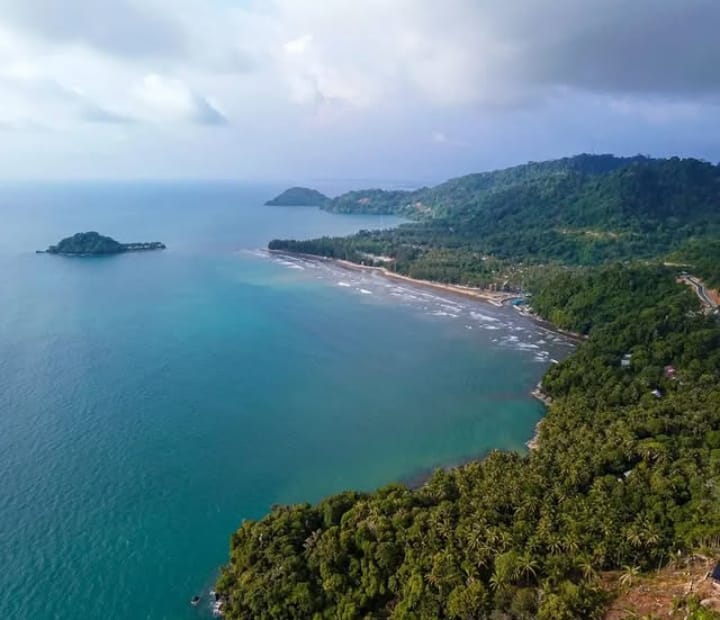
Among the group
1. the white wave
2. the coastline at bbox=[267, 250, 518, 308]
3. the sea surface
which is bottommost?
the sea surface

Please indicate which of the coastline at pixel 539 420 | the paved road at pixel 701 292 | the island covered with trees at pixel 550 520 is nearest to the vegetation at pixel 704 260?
the paved road at pixel 701 292

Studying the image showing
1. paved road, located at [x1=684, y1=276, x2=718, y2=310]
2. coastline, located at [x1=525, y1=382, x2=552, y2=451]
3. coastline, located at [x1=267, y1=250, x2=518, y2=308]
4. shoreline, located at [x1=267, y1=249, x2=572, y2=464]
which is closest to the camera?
shoreline, located at [x1=267, y1=249, x2=572, y2=464]

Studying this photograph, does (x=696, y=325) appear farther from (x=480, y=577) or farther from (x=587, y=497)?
(x=480, y=577)

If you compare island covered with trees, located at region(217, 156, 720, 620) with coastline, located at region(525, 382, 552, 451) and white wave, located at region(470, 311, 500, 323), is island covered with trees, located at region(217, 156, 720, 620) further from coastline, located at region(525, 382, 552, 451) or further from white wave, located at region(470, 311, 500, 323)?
white wave, located at region(470, 311, 500, 323)

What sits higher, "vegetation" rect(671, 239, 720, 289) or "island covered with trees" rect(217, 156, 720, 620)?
"vegetation" rect(671, 239, 720, 289)

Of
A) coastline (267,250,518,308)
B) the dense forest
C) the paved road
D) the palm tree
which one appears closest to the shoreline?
coastline (267,250,518,308)

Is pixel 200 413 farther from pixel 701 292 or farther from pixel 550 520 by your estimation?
pixel 701 292

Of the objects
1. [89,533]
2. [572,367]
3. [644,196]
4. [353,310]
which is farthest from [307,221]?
[89,533]

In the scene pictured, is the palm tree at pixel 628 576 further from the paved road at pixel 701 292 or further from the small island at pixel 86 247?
the small island at pixel 86 247

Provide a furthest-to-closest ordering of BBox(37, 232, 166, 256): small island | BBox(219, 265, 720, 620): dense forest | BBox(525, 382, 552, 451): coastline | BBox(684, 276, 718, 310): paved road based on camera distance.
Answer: BBox(37, 232, 166, 256): small island, BBox(684, 276, 718, 310): paved road, BBox(525, 382, 552, 451): coastline, BBox(219, 265, 720, 620): dense forest
